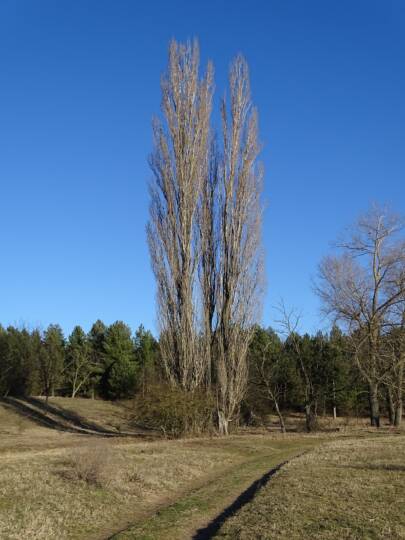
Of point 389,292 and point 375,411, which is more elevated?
point 389,292

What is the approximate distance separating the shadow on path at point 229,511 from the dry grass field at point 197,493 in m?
0.03

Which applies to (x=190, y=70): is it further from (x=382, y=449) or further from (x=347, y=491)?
(x=347, y=491)

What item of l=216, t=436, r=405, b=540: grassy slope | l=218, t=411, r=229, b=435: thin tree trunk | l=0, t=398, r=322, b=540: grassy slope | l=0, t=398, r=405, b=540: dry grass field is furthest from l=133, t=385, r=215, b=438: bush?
l=216, t=436, r=405, b=540: grassy slope

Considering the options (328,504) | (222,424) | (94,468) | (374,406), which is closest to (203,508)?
(328,504)

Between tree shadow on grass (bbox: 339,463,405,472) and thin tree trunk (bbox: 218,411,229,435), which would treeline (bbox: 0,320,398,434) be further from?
tree shadow on grass (bbox: 339,463,405,472)

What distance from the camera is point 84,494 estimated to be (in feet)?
31.8

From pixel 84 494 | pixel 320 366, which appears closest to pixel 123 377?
pixel 320 366

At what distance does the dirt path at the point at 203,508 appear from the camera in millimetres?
7480

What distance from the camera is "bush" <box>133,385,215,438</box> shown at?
20.3 meters

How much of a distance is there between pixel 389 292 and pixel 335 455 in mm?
14879

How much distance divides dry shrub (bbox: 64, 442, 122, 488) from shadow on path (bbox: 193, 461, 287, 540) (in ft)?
8.22

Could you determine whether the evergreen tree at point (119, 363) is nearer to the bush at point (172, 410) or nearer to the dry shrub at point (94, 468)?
the bush at point (172, 410)

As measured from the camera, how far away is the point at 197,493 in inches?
412

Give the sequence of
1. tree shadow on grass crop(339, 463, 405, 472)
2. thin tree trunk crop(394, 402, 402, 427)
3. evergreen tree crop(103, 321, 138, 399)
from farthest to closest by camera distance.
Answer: evergreen tree crop(103, 321, 138, 399)
thin tree trunk crop(394, 402, 402, 427)
tree shadow on grass crop(339, 463, 405, 472)
